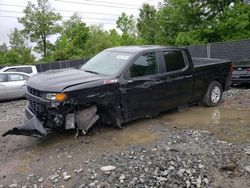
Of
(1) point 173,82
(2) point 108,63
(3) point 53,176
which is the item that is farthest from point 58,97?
(1) point 173,82

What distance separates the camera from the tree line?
24891 mm

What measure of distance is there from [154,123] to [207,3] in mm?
23374

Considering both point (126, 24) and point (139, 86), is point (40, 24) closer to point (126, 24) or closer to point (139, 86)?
point (126, 24)

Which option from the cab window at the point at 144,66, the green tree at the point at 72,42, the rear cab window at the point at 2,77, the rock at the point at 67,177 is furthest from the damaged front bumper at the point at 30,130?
the green tree at the point at 72,42

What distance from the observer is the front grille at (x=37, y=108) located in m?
Answer: 5.25

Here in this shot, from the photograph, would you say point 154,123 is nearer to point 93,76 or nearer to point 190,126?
point 190,126

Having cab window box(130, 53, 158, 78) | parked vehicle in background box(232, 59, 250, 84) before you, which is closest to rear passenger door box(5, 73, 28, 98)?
cab window box(130, 53, 158, 78)

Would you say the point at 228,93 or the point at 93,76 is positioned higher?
the point at 93,76

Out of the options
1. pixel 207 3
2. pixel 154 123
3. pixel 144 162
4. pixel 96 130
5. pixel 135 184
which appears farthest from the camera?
pixel 207 3

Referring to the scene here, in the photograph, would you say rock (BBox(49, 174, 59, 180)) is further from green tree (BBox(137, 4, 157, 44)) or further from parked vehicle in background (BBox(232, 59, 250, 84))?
green tree (BBox(137, 4, 157, 44))

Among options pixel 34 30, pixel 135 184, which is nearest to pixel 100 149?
pixel 135 184

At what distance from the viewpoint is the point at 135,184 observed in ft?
12.8

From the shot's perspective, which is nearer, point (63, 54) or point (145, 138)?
point (145, 138)

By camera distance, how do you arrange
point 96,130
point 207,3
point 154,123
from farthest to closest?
point 207,3 → point 154,123 → point 96,130
